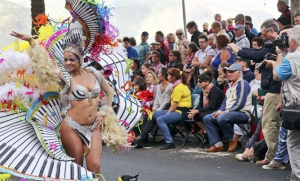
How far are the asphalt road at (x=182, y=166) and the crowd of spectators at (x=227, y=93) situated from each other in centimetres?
24

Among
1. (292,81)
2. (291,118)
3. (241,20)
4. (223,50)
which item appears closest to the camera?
(291,118)

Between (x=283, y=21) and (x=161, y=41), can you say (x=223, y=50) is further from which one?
(x=161, y=41)

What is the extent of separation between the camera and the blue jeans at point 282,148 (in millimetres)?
8171

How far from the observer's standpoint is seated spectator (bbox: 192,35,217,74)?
1258 centimetres

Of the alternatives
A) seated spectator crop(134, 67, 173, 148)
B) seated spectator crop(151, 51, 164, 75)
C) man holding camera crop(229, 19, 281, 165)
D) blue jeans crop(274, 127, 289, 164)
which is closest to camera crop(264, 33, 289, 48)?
man holding camera crop(229, 19, 281, 165)

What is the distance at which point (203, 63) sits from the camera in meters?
12.6

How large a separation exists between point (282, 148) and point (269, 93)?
31.8 inches

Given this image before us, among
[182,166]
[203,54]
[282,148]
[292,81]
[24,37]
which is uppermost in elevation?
[24,37]

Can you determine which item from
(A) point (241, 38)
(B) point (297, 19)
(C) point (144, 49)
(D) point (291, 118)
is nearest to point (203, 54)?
(A) point (241, 38)

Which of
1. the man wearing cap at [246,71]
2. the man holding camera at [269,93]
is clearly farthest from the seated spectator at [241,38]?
the man holding camera at [269,93]

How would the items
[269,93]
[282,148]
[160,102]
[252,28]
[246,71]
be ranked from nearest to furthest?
1. [282,148]
2. [269,93]
3. [246,71]
4. [160,102]
5. [252,28]

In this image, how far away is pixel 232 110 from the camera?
10.3 m

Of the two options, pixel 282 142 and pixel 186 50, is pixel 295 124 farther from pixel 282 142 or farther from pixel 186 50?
pixel 186 50

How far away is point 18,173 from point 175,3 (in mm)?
10507
